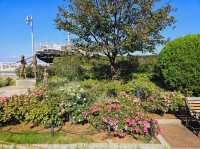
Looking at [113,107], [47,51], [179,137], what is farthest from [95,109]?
[47,51]

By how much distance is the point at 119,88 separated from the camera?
41.4 feet

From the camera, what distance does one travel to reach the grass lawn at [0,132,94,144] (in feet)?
27.6

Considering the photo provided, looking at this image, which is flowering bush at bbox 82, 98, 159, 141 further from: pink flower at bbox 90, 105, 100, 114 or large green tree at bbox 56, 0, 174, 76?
large green tree at bbox 56, 0, 174, 76

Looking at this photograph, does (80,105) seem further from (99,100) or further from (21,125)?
(21,125)

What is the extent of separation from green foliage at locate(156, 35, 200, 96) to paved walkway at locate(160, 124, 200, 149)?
10.4 feet

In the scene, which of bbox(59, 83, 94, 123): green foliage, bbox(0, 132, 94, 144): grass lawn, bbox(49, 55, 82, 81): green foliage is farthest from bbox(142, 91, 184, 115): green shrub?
bbox(49, 55, 82, 81): green foliage

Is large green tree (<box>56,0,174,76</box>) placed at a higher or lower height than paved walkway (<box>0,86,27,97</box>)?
higher

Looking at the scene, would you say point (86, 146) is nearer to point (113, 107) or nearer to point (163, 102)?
point (113, 107)

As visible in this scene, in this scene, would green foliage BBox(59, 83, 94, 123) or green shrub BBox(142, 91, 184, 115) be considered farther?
green shrub BBox(142, 91, 184, 115)

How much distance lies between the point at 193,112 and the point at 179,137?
141 cm

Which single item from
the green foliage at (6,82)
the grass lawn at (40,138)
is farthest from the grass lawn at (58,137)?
the green foliage at (6,82)

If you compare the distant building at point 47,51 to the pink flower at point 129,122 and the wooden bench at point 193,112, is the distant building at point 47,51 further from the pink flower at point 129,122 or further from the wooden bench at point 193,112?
the pink flower at point 129,122

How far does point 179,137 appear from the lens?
922 centimetres

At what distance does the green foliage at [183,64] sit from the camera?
43.7 feet
